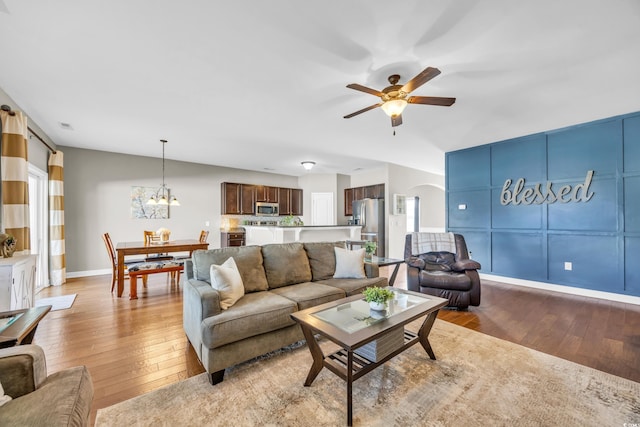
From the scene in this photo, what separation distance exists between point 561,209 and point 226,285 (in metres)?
5.18

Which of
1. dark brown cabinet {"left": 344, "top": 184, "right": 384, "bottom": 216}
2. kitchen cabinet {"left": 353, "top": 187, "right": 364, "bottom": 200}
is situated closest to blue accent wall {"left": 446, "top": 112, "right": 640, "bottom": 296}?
dark brown cabinet {"left": 344, "top": 184, "right": 384, "bottom": 216}

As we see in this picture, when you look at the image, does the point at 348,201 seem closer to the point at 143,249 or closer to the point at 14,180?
the point at 143,249

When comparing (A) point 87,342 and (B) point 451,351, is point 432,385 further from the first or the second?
(A) point 87,342

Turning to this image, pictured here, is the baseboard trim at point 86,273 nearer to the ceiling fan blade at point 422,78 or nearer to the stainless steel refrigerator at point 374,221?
the stainless steel refrigerator at point 374,221

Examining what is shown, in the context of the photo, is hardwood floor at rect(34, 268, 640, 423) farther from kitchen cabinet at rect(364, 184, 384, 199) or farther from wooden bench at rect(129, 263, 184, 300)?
kitchen cabinet at rect(364, 184, 384, 199)

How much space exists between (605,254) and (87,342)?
6617 millimetres

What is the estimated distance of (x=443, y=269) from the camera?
12.6 ft

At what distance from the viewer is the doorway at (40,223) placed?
432 cm

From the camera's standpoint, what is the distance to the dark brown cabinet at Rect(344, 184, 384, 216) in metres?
7.13

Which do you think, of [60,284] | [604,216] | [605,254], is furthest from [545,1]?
[60,284]

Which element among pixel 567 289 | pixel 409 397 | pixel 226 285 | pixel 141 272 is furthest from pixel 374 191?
pixel 409 397

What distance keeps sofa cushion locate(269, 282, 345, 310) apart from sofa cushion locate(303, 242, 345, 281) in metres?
0.32

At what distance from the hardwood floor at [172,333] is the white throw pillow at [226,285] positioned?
0.55m

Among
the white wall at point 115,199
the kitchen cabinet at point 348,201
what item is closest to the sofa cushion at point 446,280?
the kitchen cabinet at point 348,201
